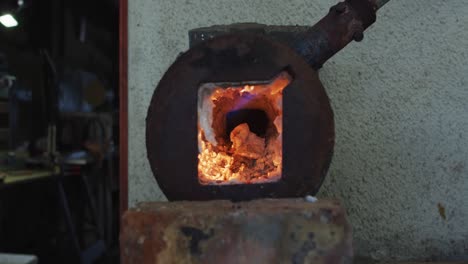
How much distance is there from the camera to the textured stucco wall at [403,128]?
Answer: 1.27 metres

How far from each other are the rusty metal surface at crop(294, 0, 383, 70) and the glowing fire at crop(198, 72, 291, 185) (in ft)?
0.42

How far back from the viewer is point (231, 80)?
0.83 metres

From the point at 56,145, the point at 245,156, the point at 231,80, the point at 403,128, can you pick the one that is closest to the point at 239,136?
the point at 245,156

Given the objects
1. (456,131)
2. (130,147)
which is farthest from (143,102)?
(456,131)

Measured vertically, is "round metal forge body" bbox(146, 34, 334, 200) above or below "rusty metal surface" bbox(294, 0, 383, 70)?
below

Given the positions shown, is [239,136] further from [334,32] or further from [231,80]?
[334,32]

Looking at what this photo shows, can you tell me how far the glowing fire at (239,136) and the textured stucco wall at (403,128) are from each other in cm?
41

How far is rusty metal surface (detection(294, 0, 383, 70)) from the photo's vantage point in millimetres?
902

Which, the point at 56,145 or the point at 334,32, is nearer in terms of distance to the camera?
the point at 334,32

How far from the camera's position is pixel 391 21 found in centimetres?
129

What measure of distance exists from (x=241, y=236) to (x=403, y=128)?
0.83 meters

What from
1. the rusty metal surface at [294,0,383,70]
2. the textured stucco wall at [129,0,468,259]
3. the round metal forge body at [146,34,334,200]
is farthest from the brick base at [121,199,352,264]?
the textured stucco wall at [129,0,468,259]

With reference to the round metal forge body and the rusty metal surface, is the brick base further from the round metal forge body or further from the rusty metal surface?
the rusty metal surface

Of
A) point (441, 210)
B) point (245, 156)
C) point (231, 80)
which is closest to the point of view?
point (231, 80)
